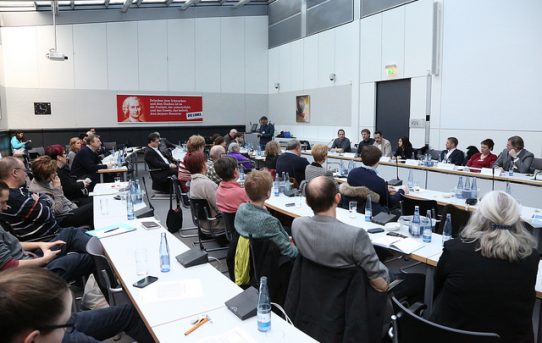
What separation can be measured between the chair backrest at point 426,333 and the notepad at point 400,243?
1.08 meters

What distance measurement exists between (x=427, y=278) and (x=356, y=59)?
10842 millimetres

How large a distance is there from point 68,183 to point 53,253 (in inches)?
114

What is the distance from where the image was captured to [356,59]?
12.9 m

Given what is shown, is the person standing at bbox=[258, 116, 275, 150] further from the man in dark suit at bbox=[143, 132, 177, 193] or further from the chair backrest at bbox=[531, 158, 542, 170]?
the chair backrest at bbox=[531, 158, 542, 170]

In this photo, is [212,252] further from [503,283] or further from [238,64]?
[238,64]

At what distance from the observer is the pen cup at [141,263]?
275 cm

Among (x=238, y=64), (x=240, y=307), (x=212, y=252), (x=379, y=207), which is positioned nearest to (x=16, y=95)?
(x=238, y=64)

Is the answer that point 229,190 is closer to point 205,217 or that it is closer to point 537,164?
point 205,217

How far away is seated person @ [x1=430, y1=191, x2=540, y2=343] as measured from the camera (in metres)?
2.10

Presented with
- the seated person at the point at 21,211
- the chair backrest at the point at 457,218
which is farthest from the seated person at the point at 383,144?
the seated person at the point at 21,211

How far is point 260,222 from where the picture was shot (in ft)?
9.78

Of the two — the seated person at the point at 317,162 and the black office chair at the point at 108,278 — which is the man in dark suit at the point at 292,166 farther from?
the black office chair at the point at 108,278

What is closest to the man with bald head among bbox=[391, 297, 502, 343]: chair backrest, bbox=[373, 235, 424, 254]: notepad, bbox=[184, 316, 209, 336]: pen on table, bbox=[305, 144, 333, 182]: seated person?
bbox=[305, 144, 333, 182]: seated person

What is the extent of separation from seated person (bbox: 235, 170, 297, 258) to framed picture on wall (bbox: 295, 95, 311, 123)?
1231 cm
